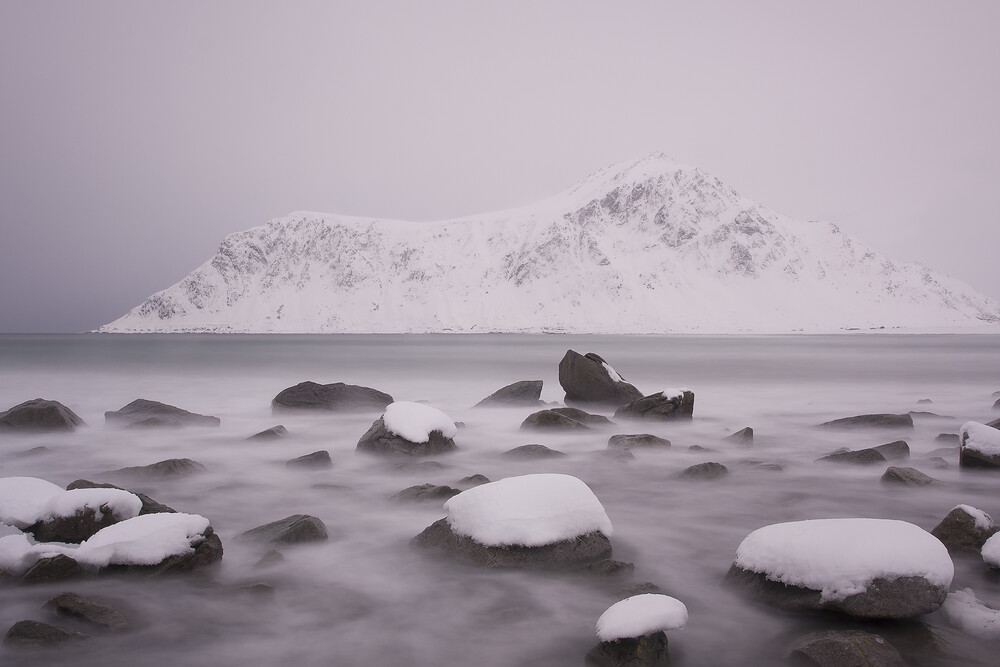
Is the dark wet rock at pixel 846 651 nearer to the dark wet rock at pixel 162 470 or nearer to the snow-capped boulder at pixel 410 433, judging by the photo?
the snow-capped boulder at pixel 410 433

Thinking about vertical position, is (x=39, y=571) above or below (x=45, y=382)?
above

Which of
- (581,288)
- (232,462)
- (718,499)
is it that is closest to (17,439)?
(232,462)

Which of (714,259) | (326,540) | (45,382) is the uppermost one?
(714,259)

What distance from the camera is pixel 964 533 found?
5.15 meters

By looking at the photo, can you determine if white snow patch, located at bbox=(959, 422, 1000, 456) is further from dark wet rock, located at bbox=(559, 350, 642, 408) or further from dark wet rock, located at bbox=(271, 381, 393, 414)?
dark wet rock, located at bbox=(271, 381, 393, 414)

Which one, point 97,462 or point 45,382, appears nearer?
point 97,462

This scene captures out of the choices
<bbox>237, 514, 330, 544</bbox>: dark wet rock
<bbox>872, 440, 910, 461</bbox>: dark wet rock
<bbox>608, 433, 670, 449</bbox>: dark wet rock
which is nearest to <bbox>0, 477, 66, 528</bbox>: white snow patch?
<bbox>237, 514, 330, 544</bbox>: dark wet rock

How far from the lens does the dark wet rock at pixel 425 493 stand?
6.89 m

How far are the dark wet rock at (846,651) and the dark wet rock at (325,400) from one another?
1238 centimetres

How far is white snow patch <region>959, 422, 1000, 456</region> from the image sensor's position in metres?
8.23

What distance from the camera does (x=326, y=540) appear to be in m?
5.67

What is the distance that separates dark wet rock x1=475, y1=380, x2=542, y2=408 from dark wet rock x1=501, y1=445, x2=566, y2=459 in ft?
19.8

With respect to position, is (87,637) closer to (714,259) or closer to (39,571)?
(39,571)

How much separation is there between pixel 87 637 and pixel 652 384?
24.3 metres
